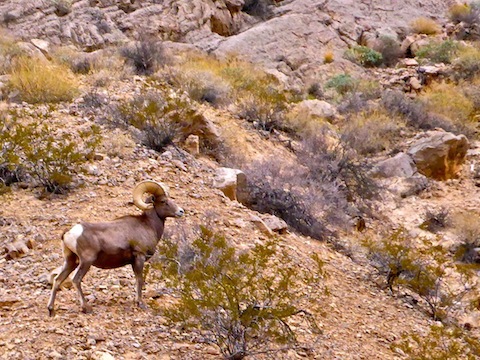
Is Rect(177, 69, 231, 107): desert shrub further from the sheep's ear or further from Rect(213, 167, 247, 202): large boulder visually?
the sheep's ear

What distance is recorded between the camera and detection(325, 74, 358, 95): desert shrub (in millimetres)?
16766

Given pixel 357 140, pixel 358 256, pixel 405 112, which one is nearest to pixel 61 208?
pixel 358 256

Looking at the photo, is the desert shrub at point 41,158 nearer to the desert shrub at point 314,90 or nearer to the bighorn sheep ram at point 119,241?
the bighorn sheep ram at point 119,241

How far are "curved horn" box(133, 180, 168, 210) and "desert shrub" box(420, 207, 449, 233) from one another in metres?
6.38

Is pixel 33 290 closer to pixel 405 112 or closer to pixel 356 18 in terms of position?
pixel 405 112

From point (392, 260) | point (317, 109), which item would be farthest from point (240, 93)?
point (392, 260)

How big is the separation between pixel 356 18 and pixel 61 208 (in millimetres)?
17894

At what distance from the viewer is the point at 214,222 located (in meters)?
6.59

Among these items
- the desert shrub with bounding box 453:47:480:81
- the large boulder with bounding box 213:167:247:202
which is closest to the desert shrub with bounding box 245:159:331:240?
the large boulder with bounding box 213:167:247:202

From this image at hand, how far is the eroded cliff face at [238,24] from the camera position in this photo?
663 inches

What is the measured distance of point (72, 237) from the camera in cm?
404

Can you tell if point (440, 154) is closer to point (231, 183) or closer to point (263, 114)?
point (263, 114)

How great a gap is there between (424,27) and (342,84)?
6.80 metres

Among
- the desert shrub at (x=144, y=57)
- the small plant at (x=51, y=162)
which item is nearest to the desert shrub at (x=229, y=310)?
the small plant at (x=51, y=162)
